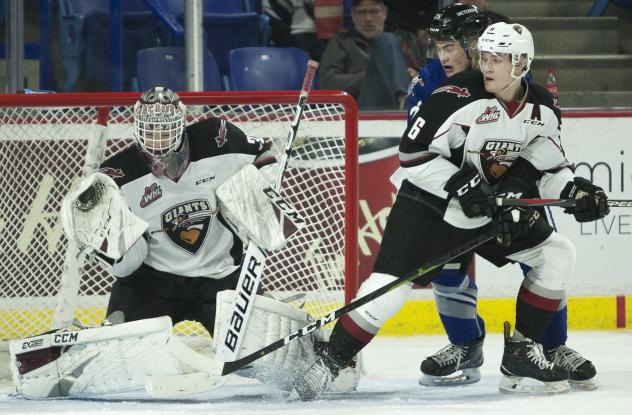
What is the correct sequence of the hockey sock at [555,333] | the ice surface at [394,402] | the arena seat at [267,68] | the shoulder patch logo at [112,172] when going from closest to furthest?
the ice surface at [394,402], the shoulder patch logo at [112,172], the hockey sock at [555,333], the arena seat at [267,68]

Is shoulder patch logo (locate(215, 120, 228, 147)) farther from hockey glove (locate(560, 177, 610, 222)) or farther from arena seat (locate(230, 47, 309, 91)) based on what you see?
arena seat (locate(230, 47, 309, 91))

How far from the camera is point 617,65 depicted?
19.1 ft

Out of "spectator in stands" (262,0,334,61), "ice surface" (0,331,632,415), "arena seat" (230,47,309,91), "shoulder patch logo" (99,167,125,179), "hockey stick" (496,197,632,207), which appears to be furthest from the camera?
"spectator in stands" (262,0,334,61)

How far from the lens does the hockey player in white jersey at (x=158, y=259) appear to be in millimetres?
3436

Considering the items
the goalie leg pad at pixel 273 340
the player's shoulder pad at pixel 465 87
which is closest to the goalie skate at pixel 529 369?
the goalie leg pad at pixel 273 340

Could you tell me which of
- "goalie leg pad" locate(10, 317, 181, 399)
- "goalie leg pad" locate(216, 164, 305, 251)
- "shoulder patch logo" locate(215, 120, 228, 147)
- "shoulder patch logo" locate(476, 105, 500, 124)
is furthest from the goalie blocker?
"shoulder patch logo" locate(476, 105, 500, 124)

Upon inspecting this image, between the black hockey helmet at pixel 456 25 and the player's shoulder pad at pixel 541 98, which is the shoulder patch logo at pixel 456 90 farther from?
the black hockey helmet at pixel 456 25

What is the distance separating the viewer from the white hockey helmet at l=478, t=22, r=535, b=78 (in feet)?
11.3

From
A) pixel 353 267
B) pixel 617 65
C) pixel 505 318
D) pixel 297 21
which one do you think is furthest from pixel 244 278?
pixel 617 65

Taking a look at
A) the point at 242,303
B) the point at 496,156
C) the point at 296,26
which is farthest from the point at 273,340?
the point at 296,26

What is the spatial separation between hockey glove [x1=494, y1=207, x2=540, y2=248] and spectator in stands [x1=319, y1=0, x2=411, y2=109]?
5.71ft

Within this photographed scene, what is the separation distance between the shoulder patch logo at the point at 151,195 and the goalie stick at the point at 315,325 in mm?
488

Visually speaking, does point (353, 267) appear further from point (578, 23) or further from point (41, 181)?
point (578, 23)

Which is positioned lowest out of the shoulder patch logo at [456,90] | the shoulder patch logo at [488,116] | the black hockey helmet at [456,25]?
the shoulder patch logo at [488,116]
